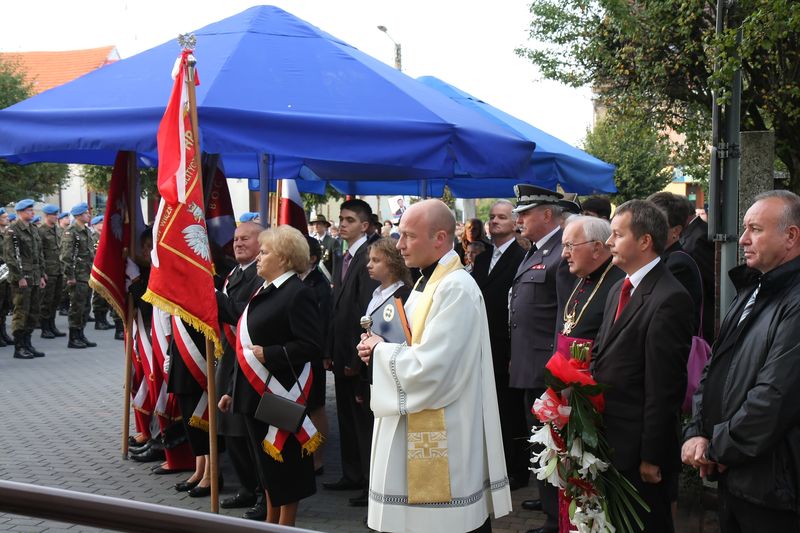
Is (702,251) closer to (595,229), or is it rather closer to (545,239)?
(545,239)

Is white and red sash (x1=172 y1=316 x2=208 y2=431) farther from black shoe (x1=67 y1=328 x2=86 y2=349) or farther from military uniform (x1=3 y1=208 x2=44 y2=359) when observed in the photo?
black shoe (x1=67 y1=328 x2=86 y2=349)

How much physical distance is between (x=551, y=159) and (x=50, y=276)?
10.8 m

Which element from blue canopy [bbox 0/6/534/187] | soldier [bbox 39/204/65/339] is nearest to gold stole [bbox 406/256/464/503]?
blue canopy [bbox 0/6/534/187]

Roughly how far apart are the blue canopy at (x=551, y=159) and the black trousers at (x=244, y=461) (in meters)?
3.98

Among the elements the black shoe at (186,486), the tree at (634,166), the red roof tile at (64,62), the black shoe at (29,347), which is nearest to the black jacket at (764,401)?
the black shoe at (186,486)

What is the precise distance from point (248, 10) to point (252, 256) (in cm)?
249

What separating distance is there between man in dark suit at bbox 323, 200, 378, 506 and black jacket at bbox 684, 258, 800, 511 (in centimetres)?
346

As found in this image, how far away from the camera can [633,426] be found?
405 centimetres

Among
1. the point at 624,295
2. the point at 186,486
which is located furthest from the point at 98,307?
the point at 624,295

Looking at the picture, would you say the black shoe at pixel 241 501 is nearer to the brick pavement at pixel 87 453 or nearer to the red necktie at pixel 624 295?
the brick pavement at pixel 87 453

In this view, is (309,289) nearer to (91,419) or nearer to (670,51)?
(91,419)

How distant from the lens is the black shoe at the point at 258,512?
5.96 m

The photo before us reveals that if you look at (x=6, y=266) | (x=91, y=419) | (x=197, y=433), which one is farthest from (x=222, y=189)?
(x=6, y=266)

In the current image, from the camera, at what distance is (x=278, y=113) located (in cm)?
568
